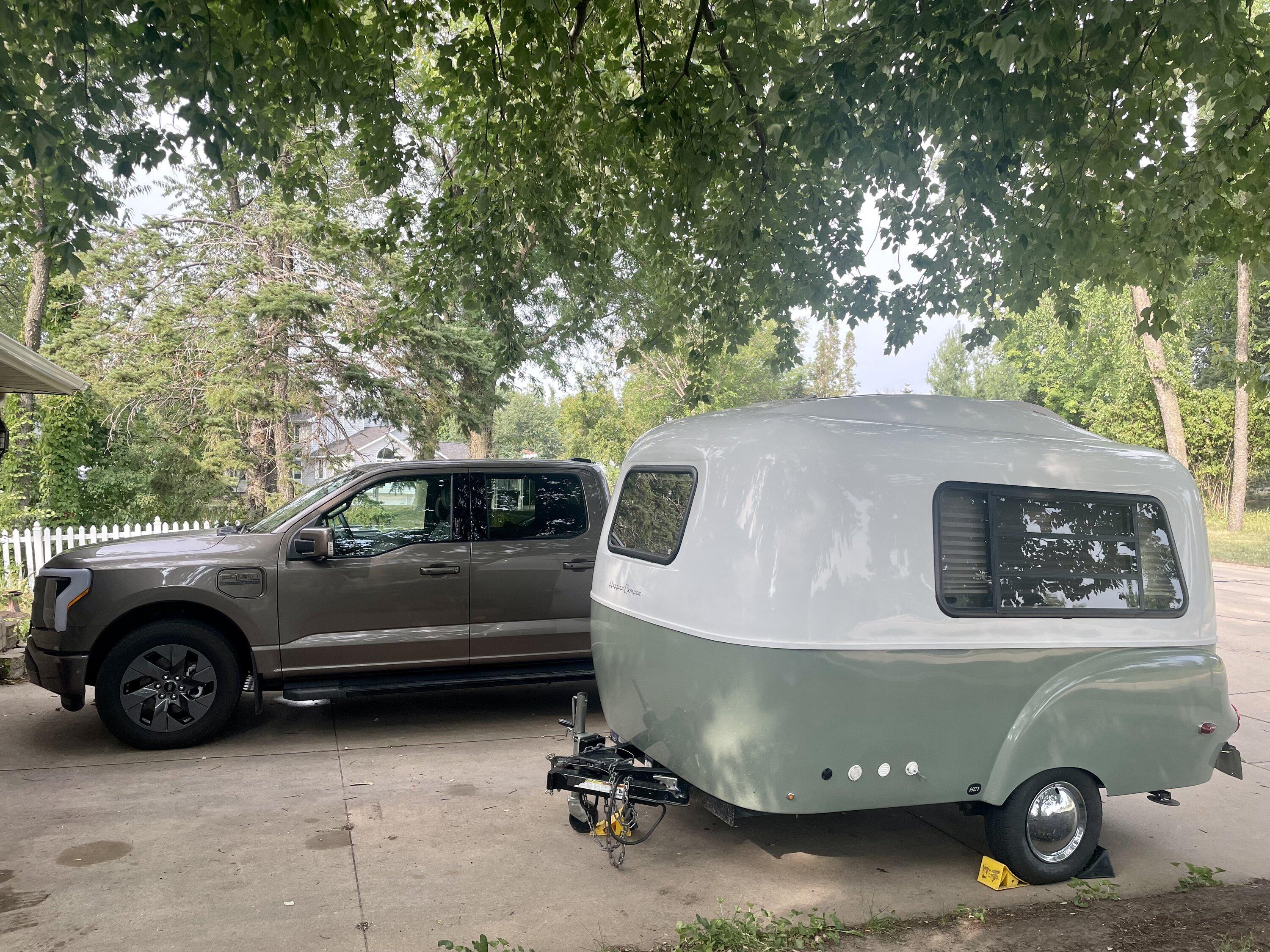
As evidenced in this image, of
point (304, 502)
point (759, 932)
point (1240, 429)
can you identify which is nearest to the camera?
point (759, 932)

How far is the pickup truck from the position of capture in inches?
254

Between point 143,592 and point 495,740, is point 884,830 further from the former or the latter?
point 143,592

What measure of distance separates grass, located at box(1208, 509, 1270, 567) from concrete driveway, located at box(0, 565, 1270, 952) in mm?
15722

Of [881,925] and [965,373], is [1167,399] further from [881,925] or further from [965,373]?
[965,373]

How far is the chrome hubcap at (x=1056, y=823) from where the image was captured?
472cm

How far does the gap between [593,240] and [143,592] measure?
6092 millimetres

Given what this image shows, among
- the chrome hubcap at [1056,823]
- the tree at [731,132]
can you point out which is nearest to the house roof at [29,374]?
the tree at [731,132]

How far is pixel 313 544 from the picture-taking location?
6.76 m

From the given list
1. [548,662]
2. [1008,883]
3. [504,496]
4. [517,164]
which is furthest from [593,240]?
[1008,883]

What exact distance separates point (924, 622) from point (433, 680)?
4033 millimetres

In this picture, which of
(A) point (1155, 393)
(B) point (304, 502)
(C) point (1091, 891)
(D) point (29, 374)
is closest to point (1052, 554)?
(C) point (1091, 891)

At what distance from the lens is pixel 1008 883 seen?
15.5ft

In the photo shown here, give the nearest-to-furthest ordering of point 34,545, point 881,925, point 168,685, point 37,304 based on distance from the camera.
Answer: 1. point 881,925
2. point 168,685
3. point 34,545
4. point 37,304

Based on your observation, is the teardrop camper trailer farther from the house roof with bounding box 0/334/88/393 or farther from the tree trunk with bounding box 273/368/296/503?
the tree trunk with bounding box 273/368/296/503
